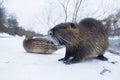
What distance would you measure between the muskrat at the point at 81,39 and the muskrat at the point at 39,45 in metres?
0.72

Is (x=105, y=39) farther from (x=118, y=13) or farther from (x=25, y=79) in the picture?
(x=118, y=13)

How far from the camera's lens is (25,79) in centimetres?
244

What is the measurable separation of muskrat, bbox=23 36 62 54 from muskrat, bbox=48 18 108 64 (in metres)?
0.72

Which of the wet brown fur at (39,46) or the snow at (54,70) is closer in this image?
the snow at (54,70)

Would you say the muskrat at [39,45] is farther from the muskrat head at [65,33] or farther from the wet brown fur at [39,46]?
the muskrat head at [65,33]

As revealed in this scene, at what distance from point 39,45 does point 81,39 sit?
1.03 m

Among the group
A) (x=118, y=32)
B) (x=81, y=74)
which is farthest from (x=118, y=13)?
(x=81, y=74)

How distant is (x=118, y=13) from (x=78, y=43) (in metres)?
5.93

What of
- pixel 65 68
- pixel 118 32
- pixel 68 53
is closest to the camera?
pixel 65 68

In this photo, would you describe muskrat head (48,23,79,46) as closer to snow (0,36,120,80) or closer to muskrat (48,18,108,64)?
muskrat (48,18,108,64)

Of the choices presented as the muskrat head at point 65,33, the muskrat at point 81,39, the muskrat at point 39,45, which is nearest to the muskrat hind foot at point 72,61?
the muskrat at point 81,39

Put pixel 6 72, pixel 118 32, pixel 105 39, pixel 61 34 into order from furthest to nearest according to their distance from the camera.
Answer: pixel 118 32 → pixel 105 39 → pixel 61 34 → pixel 6 72

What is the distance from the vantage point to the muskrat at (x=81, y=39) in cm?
316

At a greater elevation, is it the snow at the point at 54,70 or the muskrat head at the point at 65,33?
the muskrat head at the point at 65,33
